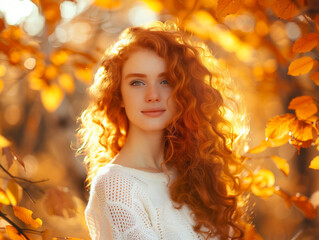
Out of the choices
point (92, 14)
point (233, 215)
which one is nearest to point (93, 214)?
point (233, 215)

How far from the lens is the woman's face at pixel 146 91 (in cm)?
201

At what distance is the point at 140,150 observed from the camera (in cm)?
208

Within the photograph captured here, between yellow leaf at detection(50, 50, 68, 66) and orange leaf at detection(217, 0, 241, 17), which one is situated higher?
orange leaf at detection(217, 0, 241, 17)

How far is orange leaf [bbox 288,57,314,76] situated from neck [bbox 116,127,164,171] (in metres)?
0.76

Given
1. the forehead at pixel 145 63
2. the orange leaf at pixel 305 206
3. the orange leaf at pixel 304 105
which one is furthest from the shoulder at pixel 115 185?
the orange leaf at pixel 305 206

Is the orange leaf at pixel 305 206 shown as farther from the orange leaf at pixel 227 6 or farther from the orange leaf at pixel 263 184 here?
the orange leaf at pixel 227 6

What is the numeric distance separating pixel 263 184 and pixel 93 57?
1.59 metres

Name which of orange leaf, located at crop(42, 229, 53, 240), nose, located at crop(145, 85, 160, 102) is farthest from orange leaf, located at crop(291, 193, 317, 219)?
orange leaf, located at crop(42, 229, 53, 240)

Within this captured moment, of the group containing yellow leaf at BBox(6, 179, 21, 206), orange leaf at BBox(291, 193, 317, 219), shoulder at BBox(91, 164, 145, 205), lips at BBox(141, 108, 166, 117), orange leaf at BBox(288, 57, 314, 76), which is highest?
orange leaf at BBox(288, 57, 314, 76)

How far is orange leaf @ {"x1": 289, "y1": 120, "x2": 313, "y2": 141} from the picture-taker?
180 cm

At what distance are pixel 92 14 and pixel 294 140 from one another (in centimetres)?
335

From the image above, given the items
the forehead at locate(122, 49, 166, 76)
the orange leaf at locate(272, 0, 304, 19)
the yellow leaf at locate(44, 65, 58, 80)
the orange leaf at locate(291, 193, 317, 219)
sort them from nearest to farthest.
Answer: the orange leaf at locate(272, 0, 304, 19) → the forehead at locate(122, 49, 166, 76) → the orange leaf at locate(291, 193, 317, 219) → the yellow leaf at locate(44, 65, 58, 80)

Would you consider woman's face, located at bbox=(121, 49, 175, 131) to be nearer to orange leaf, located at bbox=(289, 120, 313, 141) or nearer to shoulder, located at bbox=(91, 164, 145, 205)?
shoulder, located at bbox=(91, 164, 145, 205)

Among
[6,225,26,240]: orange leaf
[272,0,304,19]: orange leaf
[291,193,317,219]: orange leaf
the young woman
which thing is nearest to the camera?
[272,0,304,19]: orange leaf
